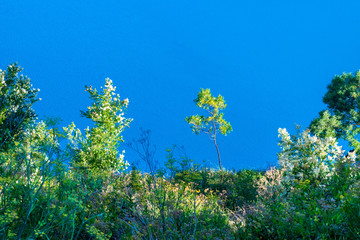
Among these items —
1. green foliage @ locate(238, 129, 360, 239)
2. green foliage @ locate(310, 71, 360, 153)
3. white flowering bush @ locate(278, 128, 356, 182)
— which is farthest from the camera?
green foliage @ locate(310, 71, 360, 153)

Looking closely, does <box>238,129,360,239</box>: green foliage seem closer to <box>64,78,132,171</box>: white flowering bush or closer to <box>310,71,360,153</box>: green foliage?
<box>64,78,132,171</box>: white flowering bush

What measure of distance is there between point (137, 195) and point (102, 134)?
467cm

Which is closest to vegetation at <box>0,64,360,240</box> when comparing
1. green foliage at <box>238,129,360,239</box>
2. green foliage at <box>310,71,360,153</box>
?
green foliage at <box>238,129,360,239</box>

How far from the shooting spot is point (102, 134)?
1162 cm

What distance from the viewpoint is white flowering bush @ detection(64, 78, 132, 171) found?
447 inches

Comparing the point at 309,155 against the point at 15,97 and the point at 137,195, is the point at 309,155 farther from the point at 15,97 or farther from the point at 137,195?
the point at 15,97

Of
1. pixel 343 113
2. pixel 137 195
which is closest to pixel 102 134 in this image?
pixel 137 195

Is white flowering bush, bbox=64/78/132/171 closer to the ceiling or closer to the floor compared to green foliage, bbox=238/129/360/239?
closer to the ceiling

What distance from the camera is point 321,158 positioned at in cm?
603

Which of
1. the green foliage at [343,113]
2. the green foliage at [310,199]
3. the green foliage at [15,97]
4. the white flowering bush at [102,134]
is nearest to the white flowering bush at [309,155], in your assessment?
the green foliage at [310,199]

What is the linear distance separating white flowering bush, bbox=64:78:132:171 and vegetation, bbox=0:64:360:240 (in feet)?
0.12

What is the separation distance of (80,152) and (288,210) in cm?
840

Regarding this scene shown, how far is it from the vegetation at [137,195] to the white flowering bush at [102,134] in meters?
0.04

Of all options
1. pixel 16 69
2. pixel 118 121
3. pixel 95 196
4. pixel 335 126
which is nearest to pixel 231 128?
pixel 335 126
